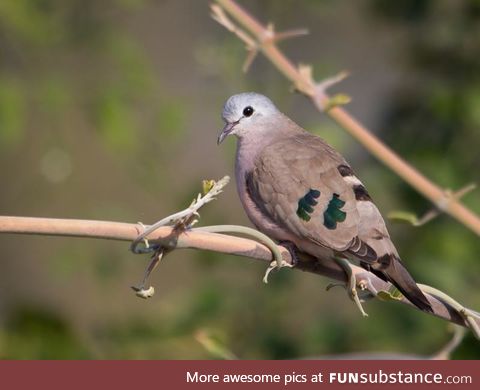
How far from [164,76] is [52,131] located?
58 centimetres

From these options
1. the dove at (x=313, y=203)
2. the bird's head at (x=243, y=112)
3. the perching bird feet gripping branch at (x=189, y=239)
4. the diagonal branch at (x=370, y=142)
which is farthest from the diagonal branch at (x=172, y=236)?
the bird's head at (x=243, y=112)

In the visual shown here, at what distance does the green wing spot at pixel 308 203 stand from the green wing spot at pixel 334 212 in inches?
1.0

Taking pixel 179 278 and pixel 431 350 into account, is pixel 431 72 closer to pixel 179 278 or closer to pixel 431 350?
pixel 431 350

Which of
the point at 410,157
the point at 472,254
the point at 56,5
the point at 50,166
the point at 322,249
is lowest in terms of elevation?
the point at 322,249

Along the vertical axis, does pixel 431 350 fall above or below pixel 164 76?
below

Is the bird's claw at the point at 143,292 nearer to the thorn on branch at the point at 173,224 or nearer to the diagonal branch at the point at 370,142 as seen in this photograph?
the thorn on branch at the point at 173,224

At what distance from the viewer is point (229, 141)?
292 centimetres

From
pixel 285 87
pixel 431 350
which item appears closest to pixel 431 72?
pixel 285 87

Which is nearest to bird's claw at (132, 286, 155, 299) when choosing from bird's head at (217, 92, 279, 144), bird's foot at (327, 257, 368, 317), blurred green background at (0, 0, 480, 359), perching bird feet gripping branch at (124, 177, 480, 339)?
perching bird feet gripping branch at (124, 177, 480, 339)

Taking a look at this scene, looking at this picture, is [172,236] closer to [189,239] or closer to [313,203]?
[189,239]

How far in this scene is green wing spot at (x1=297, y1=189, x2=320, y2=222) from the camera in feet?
5.08

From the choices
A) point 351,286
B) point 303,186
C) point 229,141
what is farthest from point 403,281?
point 229,141

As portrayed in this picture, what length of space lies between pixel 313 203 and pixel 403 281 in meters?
0.22

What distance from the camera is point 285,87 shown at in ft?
9.79
